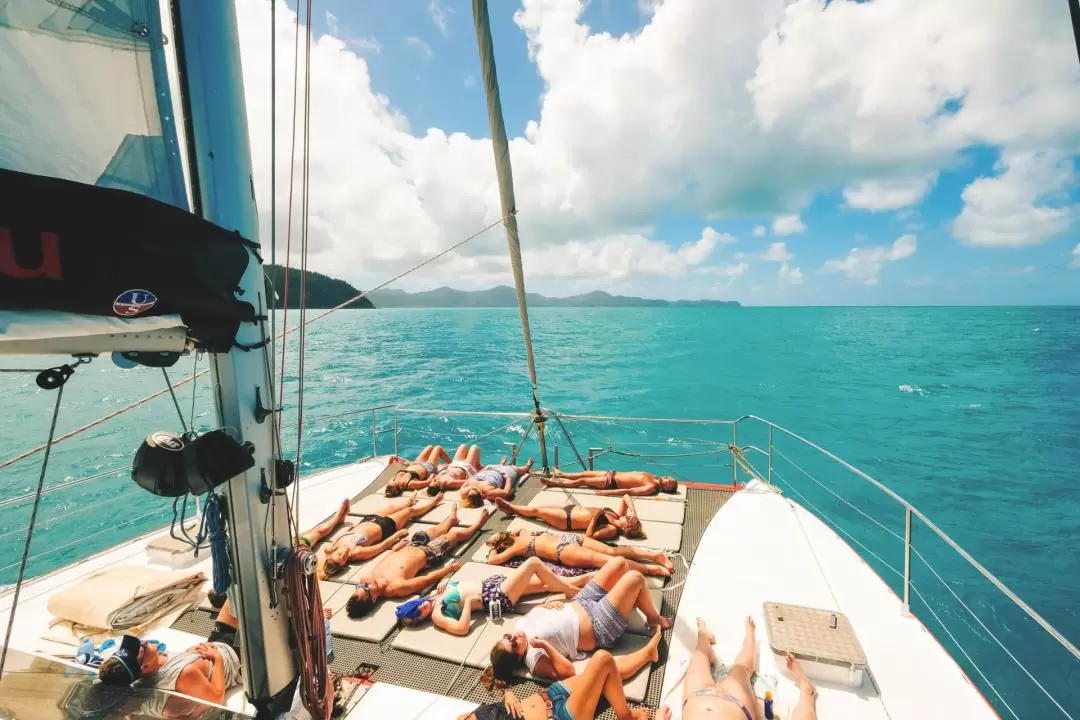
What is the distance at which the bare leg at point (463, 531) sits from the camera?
5.25 metres

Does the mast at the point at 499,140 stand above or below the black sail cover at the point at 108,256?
above

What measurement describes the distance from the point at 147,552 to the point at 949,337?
8642cm

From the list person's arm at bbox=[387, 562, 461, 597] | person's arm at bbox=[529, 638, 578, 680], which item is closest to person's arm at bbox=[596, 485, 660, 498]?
person's arm at bbox=[387, 562, 461, 597]

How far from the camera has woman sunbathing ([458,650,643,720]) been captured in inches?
111

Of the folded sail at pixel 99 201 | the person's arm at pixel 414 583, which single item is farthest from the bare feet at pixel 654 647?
the folded sail at pixel 99 201

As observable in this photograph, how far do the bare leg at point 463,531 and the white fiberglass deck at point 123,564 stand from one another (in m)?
2.07

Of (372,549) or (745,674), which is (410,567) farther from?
(745,674)

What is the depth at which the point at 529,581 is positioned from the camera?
422 centimetres

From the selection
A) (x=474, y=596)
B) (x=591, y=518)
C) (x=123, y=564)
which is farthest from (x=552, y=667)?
(x=123, y=564)

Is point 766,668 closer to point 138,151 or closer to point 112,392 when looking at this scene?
point 138,151

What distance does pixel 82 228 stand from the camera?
1273mm

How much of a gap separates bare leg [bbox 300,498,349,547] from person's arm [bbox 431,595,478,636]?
2.20m

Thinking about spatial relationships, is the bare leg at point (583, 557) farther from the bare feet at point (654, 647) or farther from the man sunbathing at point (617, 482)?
the man sunbathing at point (617, 482)

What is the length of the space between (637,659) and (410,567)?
2.38m
